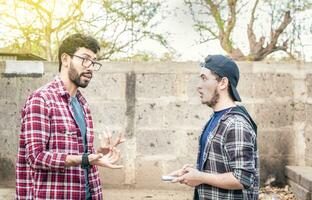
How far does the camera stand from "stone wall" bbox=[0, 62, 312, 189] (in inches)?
177

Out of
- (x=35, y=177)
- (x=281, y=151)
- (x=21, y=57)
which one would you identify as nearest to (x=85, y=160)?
(x=35, y=177)

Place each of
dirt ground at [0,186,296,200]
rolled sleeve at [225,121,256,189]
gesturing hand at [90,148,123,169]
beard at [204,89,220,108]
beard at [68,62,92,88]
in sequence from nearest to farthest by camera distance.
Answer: rolled sleeve at [225,121,256,189] → gesturing hand at [90,148,123,169] → beard at [204,89,220,108] → beard at [68,62,92,88] → dirt ground at [0,186,296,200]

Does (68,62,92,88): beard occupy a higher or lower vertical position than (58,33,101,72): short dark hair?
lower

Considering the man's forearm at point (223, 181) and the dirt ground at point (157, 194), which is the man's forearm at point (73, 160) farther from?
the dirt ground at point (157, 194)

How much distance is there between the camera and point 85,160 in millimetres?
2207

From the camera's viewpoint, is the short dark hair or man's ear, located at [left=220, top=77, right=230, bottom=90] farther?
the short dark hair

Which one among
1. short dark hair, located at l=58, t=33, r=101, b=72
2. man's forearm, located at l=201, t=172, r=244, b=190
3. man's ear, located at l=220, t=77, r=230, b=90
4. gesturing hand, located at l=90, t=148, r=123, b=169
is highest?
short dark hair, located at l=58, t=33, r=101, b=72

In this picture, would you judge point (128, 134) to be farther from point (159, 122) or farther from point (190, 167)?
point (190, 167)

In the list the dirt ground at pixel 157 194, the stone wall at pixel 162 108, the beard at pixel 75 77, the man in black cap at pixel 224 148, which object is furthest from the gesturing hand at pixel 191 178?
the stone wall at pixel 162 108

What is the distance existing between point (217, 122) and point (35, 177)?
3.01 ft

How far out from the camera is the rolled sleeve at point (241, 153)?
209 cm

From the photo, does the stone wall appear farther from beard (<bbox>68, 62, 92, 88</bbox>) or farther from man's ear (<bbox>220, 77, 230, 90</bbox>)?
man's ear (<bbox>220, 77, 230, 90</bbox>)

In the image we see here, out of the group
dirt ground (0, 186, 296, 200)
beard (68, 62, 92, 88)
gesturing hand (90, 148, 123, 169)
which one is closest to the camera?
gesturing hand (90, 148, 123, 169)

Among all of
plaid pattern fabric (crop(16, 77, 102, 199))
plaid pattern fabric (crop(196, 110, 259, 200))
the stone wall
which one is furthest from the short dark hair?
the stone wall
